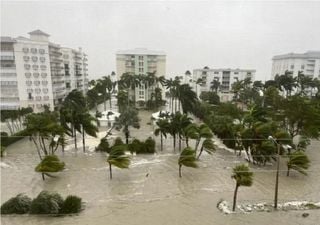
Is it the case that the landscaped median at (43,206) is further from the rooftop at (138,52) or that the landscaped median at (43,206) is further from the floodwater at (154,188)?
the rooftop at (138,52)

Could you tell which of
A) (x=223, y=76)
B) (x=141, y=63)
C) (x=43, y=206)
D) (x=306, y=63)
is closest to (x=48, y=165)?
(x=43, y=206)

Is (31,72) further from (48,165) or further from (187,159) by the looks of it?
(187,159)

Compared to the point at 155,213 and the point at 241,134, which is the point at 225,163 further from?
the point at 155,213

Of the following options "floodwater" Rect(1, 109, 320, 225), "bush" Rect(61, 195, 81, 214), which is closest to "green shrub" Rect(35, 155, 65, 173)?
"floodwater" Rect(1, 109, 320, 225)

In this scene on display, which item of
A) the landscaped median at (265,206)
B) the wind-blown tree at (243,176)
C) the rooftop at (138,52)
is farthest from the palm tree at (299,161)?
the rooftop at (138,52)

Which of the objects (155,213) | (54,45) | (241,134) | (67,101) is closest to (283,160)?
(241,134)

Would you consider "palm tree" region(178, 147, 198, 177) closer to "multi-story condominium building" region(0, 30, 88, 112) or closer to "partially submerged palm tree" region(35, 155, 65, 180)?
"partially submerged palm tree" region(35, 155, 65, 180)
